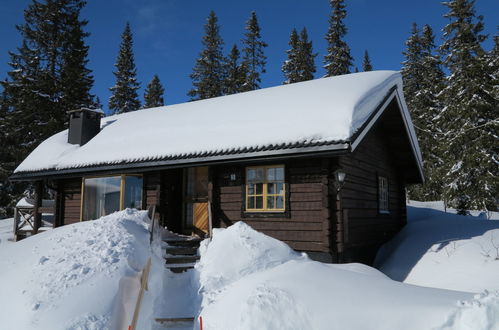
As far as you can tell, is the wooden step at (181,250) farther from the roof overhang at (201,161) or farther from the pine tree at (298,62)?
the pine tree at (298,62)

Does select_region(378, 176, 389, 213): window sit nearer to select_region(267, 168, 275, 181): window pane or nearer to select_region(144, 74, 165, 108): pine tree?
select_region(267, 168, 275, 181): window pane

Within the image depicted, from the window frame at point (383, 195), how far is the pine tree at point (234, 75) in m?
24.7

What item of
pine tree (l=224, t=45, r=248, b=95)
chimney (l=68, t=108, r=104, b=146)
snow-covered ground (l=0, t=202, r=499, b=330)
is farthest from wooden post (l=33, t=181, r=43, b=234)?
pine tree (l=224, t=45, r=248, b=95)

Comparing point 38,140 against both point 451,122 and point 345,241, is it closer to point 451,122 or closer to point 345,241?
point 345,241

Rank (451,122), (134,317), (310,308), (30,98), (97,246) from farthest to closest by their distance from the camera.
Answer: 1. (30,98)
2. (451,122)
3. (97,246)
4. (134,317)
5. (310,308)

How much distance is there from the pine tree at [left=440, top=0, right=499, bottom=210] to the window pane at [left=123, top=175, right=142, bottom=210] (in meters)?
15.5

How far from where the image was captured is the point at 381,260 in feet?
37.9

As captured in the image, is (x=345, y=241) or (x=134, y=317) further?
(x=345, y=241)

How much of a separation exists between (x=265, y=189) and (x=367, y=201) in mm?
3399

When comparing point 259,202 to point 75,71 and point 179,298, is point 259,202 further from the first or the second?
point 75,71

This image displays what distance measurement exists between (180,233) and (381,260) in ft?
20.9

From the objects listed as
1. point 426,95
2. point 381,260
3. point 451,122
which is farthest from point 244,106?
point 426,95

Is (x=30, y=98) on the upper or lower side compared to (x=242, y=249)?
upper

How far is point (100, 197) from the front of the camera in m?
13.2
